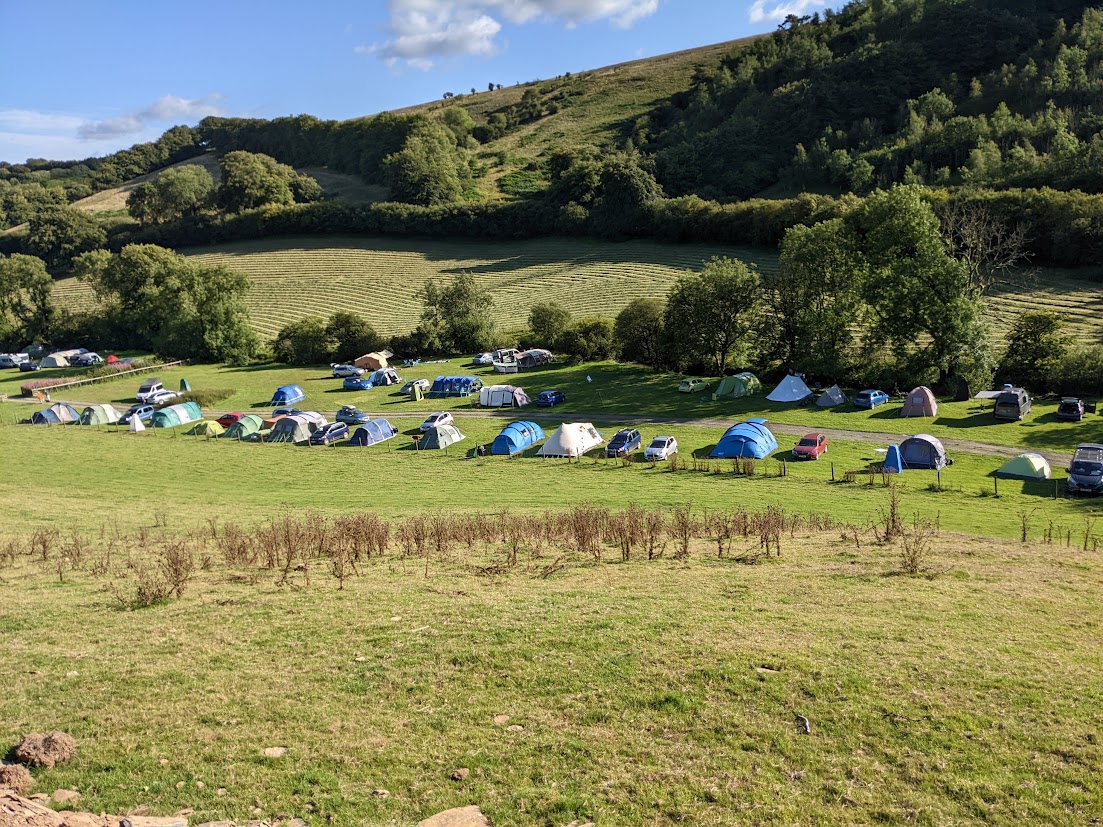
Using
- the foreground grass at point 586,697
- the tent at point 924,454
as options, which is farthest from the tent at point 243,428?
the tent at point 924,454

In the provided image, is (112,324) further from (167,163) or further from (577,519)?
(167,163)

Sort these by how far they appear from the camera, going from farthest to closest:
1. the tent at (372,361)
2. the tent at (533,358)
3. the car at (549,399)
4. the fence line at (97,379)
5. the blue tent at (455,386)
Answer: the tent at (372,361)
the fence line at (97,379)
the tent at (533,358)
the blue tent at (455,386)
the car at (549,399)

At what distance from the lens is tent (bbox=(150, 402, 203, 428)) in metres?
42.7

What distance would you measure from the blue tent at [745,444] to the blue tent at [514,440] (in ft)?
27.2

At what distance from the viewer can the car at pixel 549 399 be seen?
42188mm

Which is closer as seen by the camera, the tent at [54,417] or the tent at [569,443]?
the tent at [569,443]

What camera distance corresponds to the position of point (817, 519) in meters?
20.7

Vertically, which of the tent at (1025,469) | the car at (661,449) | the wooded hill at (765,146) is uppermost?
the wooded hill at (765,146)

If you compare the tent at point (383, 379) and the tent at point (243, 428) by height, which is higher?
the tent at point (383, 379)

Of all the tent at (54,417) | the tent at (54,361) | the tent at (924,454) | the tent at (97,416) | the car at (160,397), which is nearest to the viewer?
the tent at (924,454)

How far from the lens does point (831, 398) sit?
1538 inches

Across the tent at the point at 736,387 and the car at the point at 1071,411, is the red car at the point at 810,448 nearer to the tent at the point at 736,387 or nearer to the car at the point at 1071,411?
the tent at the point at 736,387

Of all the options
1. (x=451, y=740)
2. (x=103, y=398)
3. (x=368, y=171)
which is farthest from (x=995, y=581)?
(x=368, y=171)

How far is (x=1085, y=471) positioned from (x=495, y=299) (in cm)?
5515
